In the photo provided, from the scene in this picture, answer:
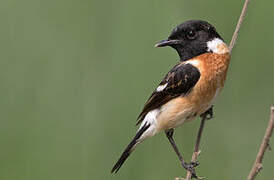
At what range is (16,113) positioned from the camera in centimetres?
409

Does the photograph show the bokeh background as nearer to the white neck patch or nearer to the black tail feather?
the black tail feather

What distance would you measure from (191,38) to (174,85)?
0.33 meters

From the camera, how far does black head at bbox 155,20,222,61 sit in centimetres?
378

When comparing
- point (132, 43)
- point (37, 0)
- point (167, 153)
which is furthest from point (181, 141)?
point (37, 0)

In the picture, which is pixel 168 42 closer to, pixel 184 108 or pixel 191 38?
pixel 191 38

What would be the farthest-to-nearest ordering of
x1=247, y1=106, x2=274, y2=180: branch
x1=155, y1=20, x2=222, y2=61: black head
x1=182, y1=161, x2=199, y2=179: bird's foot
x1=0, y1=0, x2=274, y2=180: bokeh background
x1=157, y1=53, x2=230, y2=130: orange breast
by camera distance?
x1=0, y1=0, x2=274, y2=180: bokeh background, x1=155, y1=20, x2=222, y2=61: black head, x1=157, y1=53, x2=230, y2=130: orange breast, x1=182, y1=161, x2=199, y2=179: bird's foot, x1=247, y1=106, x2=274, y2=180: branch

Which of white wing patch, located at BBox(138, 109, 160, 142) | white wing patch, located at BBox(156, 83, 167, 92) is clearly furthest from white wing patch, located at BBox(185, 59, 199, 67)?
white wing patch, located at BBox(138, 109, 160, 142)

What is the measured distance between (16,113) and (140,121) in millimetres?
928

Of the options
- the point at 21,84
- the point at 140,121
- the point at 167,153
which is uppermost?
the point at 21,84

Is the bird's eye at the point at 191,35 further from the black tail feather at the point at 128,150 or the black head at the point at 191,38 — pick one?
the black tail feather at the point at 128,150

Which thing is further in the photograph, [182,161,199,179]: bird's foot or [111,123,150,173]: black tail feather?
[111,123,150,173]: black tail feather

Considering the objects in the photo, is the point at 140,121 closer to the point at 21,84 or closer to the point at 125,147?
the point at 125,147

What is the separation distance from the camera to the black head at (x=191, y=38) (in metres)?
3.78

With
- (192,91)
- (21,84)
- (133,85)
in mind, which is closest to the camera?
(192,91)
